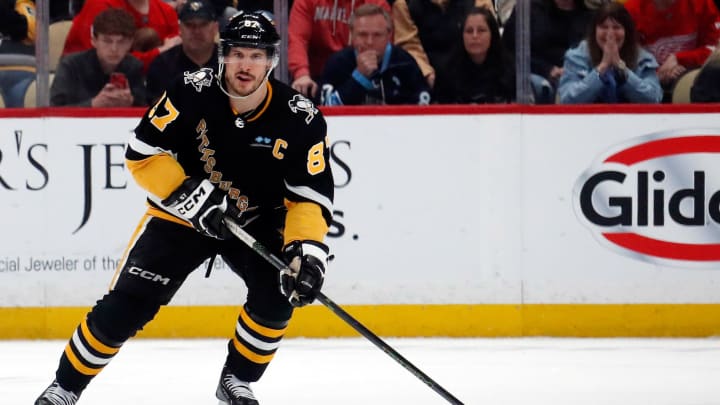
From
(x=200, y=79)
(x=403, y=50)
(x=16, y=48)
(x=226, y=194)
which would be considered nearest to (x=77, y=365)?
(x=226, y=194)

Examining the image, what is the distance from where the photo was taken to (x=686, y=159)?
17.6 ft

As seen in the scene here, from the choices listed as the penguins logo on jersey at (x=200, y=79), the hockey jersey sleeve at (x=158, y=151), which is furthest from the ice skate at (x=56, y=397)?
the penguins logo on jersey at (x=200, y=79)

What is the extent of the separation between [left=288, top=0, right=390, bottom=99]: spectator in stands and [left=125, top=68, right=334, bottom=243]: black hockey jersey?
1.70 m

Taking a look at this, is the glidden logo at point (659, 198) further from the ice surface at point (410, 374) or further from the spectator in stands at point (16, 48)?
the spectator in stands at point (16, 48)

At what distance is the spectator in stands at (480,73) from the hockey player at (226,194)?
5.83 feet

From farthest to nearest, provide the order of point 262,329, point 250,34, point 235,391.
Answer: point 235,391 < point 262,329 < point 250,34

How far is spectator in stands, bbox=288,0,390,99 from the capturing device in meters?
5.32

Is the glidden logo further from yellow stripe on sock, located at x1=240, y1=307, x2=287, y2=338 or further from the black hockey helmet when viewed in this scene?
the black hockey helmet

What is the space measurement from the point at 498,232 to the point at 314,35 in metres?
1.10

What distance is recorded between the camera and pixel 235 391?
3.81m

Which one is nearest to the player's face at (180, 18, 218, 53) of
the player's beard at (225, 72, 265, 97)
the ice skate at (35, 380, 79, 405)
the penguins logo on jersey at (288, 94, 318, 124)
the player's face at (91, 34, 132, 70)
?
the player's face at (91, 34, 132, 70)

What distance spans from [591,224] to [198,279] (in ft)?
5.32

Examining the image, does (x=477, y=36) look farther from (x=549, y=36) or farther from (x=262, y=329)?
(x=262, y=329)

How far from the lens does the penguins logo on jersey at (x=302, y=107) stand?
11.9 feet
